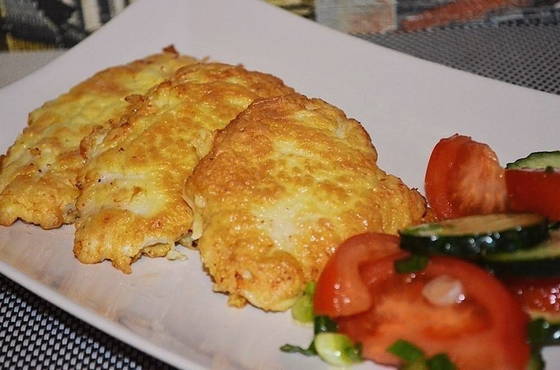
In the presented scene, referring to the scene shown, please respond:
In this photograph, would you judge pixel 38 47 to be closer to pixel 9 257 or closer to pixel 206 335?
pixel 9 257

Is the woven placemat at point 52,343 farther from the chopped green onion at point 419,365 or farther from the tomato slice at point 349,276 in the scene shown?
the chopped green onion at point 419,365

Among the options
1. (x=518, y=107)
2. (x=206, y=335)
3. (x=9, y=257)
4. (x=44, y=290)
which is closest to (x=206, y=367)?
(x=206, y=335)

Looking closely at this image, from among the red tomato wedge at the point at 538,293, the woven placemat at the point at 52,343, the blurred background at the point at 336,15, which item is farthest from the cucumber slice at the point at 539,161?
the blurred background at the point at 336,15

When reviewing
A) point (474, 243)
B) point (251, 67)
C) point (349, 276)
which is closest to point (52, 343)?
point (349, 276)

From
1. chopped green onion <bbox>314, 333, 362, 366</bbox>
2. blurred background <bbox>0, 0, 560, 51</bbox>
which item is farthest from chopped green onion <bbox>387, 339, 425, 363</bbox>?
blurred background <bbox>0, 0, 560, 51</bbox>

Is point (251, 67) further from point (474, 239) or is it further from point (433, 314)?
point (433, 314)
